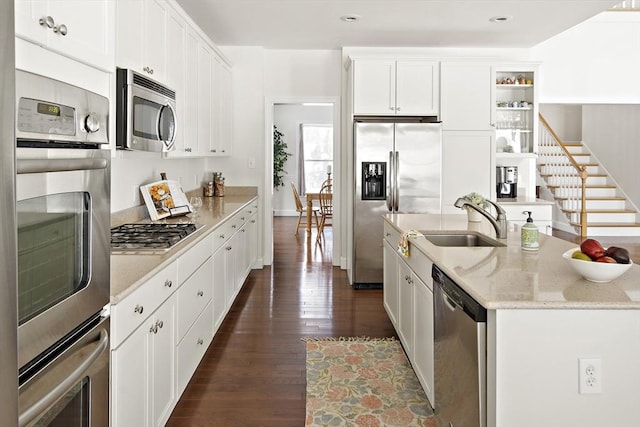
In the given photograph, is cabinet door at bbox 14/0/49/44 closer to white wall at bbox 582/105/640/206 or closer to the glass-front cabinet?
the glass-front cabinet

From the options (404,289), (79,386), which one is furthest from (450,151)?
(79,386)

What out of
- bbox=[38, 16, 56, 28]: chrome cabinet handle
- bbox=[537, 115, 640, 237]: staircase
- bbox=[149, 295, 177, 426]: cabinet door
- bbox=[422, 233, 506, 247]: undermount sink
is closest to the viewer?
bbox=[38, 16, 56, 28]: chrome cabinet handle

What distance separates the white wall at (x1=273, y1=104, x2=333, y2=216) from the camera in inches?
464

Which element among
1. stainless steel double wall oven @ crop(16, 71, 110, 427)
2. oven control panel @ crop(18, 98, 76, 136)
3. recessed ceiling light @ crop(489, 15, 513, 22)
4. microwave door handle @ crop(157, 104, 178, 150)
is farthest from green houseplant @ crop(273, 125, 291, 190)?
oven control panel @ crop(18, 98, 76, 136)

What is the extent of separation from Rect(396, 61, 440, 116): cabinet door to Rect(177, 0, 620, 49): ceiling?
35cm

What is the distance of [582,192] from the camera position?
7.90 meters

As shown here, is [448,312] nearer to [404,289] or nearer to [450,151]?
[404,289]

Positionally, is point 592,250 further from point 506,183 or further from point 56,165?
point 506,183

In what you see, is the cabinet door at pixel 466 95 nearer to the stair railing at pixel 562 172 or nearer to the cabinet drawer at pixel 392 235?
the cabinet drawer at pixel 392 235

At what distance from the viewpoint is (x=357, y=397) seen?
2.79 m

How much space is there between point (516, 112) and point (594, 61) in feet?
5.77

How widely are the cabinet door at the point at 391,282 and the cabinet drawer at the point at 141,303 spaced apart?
1623 millimetres

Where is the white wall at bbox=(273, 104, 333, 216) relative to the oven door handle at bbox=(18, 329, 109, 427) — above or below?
above

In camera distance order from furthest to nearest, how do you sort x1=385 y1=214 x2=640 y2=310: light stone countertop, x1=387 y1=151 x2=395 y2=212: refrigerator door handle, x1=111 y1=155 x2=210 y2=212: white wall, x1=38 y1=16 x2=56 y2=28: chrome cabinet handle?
x1=387 y1=151 x2=395 y2=212: refrigerator door handle → x1=111 y1=155 x2=210 y2=212: white wall → x1=385 y1=214 x2=640 y2=310: light stone countertop → x1=38 y1=16 x2=56 y2=28: chrome cabinet handle
